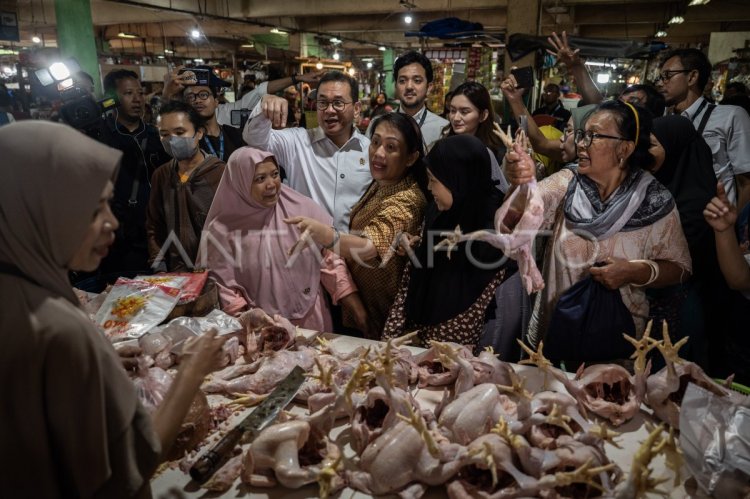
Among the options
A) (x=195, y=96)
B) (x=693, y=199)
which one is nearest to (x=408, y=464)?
(x=693, y=199)

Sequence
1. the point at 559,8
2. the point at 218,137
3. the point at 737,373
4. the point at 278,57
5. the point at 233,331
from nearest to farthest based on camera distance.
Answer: the point at 233,331 < the point at 737,373 < the point at 218,137 < the point at 559,8 < the point at 278,57

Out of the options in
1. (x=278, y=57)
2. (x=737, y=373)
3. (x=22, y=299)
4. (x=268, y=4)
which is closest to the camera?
(x=22, y=299)

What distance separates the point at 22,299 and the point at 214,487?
758mm

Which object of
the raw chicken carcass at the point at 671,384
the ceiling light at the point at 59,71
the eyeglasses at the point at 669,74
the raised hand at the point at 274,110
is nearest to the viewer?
the raw chicken carcass at the point at 671,384

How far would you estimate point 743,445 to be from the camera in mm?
1369

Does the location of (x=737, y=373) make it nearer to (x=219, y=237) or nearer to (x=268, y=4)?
(x=219, y=237)

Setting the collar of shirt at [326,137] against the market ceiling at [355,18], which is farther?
the market ceiling at [355,18]

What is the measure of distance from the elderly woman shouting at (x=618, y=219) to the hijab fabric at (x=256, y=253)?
46.0 inches

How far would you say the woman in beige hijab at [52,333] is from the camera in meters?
0.94

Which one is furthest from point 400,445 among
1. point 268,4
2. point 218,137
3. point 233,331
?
point 268,4

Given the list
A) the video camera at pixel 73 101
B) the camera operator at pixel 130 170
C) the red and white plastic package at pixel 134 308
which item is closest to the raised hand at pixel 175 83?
the camera operator at pixel 130 170

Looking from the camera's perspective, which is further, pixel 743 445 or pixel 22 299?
pixel 743 445

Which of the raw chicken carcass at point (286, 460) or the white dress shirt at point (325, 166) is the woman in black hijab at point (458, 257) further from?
the raw chicken carcass at point (286, 460)

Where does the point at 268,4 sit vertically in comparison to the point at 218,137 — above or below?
above
